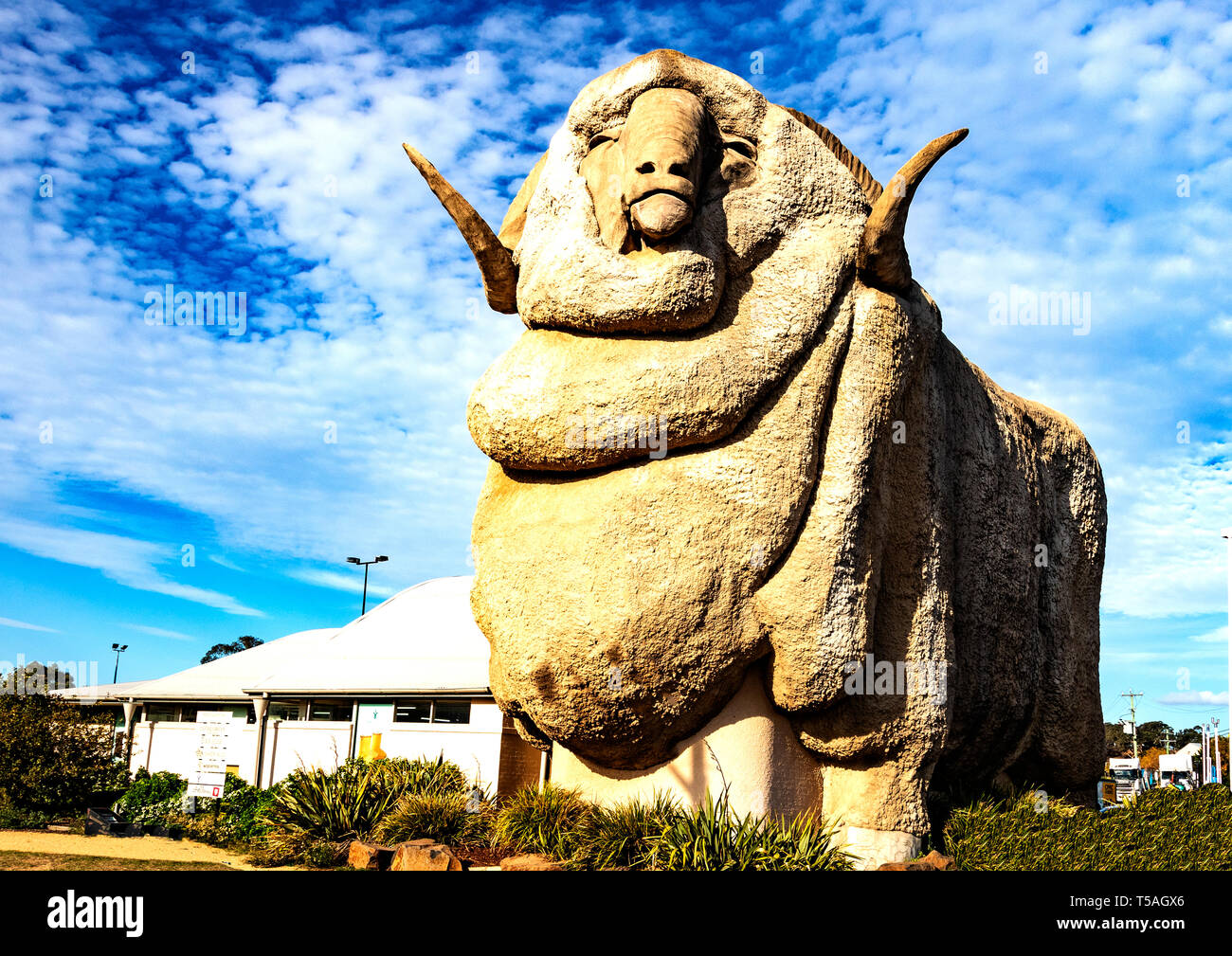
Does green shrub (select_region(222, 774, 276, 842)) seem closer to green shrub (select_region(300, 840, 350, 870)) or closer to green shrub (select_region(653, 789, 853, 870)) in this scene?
green shrub (select_region(300, 840, 350, 870))

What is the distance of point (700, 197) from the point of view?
277 inches

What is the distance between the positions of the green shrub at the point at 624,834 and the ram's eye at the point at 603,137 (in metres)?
4.82

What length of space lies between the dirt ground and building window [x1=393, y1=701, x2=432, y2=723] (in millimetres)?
4409

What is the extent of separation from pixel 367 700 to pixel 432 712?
1211 millimetres

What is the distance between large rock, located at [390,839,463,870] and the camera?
20.6 ft

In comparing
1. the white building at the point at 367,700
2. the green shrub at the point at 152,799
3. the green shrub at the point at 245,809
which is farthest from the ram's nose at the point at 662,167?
Result: the green shrub at the point at 152,799

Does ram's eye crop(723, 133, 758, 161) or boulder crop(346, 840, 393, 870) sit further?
ram's eye crop(723, 133, 758, 161)

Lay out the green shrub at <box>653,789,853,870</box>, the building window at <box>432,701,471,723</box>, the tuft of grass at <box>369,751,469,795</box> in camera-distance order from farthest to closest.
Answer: the building window at <box>432,701,471,723</box>
the tuft of grass at <box>369,751,469,795</box>
the green shrub at <box>653,789,853,870</box>

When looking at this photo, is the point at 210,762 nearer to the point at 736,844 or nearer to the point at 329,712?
the point at 329,712

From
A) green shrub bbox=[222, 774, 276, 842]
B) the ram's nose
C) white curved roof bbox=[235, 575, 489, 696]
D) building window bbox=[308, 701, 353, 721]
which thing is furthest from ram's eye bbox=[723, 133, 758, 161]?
building window bbox=[308, 701, 353, 721]
